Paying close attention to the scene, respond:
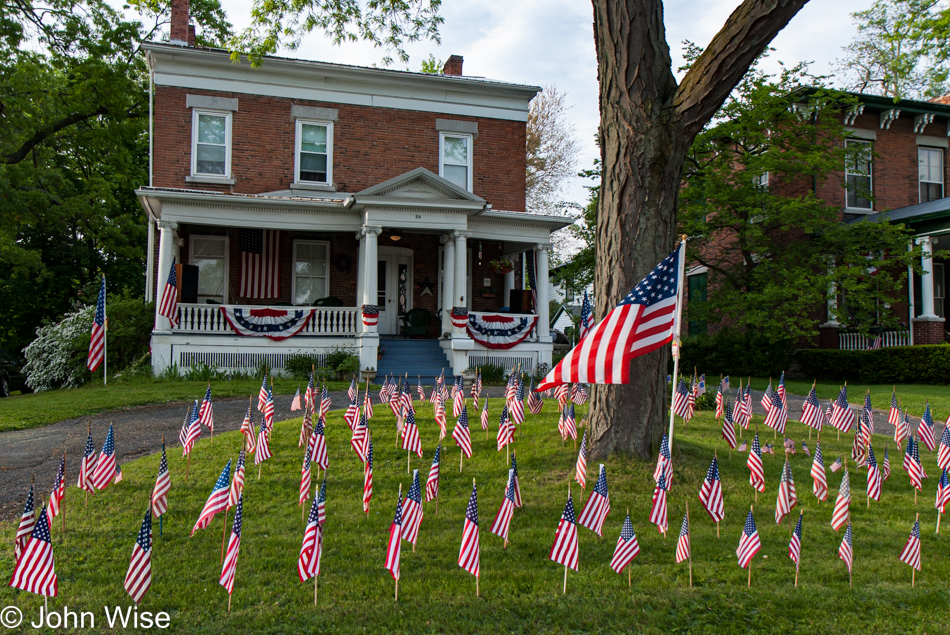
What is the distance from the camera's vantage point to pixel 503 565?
4.97 meters

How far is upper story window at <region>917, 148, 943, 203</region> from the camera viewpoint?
76.4 ft

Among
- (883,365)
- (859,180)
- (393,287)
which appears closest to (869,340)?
(883,365)

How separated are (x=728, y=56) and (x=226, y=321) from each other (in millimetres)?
13237

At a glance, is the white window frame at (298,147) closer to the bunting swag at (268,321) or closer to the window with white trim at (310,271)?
the window with white trim at (310,271)

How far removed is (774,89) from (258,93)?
14.2 meters

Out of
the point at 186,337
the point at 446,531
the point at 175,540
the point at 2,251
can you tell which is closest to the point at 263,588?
the point at 175,540

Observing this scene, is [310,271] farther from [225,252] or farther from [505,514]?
[505,514]

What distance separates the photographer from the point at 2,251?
64.0 ft

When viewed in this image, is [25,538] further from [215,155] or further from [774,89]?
[774,89]

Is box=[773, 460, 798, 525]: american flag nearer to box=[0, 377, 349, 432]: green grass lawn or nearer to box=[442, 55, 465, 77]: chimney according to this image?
box=[0, 377, 349, 432]: green grass lawn

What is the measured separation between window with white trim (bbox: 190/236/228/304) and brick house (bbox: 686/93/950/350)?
47.6 feet

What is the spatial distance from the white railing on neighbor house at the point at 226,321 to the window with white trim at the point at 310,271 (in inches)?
101

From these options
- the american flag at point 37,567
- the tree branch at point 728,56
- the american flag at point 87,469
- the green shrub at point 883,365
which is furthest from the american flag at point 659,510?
the green shrub at point 883,365

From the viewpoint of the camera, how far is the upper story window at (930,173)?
76.4ft
